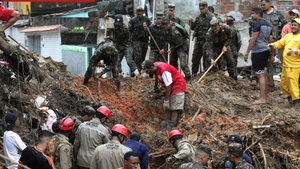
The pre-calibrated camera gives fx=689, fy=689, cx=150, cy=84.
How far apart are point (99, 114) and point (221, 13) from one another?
11.8 metres

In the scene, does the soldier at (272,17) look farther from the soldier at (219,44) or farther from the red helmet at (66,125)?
the red helmet at (66,125)

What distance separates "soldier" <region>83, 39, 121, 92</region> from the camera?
14.8m

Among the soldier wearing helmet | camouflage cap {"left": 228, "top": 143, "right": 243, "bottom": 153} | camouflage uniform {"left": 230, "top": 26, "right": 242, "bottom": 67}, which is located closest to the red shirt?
the soldier wearing helmet

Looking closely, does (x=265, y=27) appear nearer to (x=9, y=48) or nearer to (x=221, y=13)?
(x=9, y=48)

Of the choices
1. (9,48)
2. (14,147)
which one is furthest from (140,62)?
(14,147)

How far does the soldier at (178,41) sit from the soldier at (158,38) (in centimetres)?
24

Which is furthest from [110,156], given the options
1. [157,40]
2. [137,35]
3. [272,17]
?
[272,17]

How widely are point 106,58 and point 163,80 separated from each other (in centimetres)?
222

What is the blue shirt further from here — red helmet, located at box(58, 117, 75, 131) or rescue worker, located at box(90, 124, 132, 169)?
red helmet, located at box(58, 117, 75, 131)

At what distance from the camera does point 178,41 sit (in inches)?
679

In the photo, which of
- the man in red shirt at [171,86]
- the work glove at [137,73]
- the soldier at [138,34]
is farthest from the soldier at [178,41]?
the man in red shirt at [171,86]

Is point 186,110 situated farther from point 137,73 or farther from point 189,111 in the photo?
point 137,73

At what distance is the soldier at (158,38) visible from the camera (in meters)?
17.6

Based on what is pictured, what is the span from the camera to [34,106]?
1274 cm
